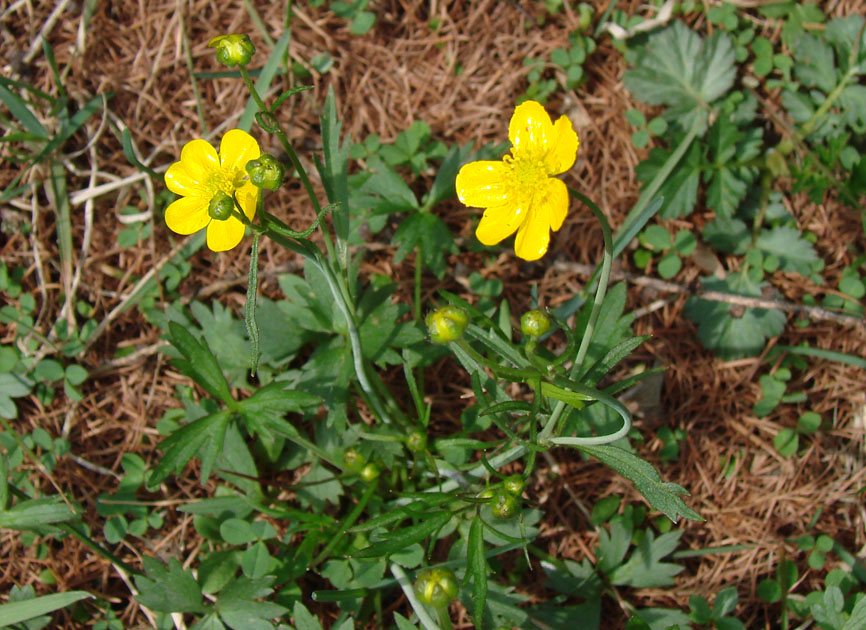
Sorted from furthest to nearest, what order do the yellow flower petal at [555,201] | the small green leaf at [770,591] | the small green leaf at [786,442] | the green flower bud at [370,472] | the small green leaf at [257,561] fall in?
the small green leaf at [786,442]
the small green leaf at [770,591]
the small green leaf at [257,561]
the green flower bud at [370,472]
the yellow flower petal at [555,201]

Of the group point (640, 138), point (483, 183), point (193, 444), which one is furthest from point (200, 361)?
point (640, 138)

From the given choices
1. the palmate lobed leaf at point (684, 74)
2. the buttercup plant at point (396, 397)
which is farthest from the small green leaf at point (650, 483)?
the palmate lobed leaf at point (684, 74)

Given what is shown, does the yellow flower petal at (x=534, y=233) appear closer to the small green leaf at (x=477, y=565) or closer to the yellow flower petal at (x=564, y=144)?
the yellow flower petal at (x=564, y=144)

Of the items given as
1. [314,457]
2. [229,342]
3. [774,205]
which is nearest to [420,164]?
[229,342]

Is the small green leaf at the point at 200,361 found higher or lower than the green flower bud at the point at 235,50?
lower

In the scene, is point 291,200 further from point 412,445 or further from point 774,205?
point 774,205

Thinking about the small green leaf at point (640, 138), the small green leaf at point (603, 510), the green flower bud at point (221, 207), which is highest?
the green flower bud at point (221, 207)

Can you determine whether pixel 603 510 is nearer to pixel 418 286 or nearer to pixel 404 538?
pixel 404 538

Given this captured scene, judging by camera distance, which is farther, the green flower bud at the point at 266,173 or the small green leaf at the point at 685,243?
the small green leaf at the point at 685,243
